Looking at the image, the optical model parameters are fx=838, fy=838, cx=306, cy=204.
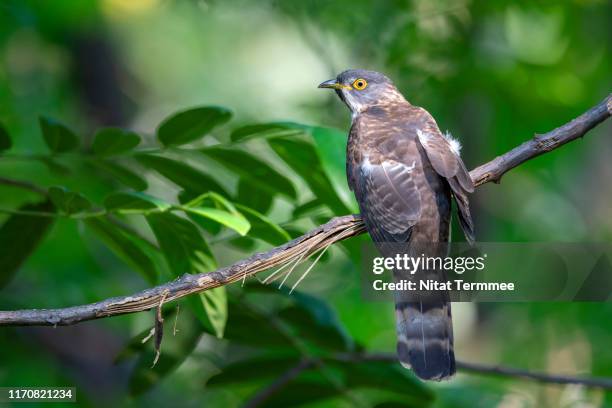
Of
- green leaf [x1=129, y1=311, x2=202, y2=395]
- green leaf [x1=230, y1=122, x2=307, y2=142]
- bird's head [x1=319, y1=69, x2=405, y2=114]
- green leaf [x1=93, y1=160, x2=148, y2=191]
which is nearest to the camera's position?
green leaf [x1=230, y1=122, x2=307, y2=142]

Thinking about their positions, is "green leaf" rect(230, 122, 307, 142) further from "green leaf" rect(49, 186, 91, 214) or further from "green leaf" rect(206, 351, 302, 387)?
"green leaf" rect(206, 351, 302, 387)

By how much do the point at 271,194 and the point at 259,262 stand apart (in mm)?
1168

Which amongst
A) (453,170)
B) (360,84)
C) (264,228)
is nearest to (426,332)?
(453,170)

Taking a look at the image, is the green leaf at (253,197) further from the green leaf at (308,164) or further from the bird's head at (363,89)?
the bird's head at (363,89)

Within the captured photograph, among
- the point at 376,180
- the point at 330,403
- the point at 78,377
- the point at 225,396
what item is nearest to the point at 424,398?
the point at 330,403

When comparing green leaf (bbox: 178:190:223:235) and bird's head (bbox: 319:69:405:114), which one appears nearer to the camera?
green leaf (bbox: 178:190:223:235)

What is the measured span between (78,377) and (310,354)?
7.18ft

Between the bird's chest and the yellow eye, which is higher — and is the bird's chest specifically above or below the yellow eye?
below

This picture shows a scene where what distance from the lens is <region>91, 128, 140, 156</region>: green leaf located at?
346 cm

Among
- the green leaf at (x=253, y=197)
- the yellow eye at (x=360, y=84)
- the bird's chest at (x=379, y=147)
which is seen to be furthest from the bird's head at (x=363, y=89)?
the green leaf at (x=253, y=197)

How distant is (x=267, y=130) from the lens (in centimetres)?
354

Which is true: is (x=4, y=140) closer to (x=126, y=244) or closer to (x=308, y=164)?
(x=126, y=244)

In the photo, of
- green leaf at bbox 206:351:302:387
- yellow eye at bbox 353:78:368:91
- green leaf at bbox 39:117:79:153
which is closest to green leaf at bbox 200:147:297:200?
green leaf at bbox 39:117:79:153

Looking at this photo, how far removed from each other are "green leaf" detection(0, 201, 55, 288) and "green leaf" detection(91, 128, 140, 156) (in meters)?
0.42
